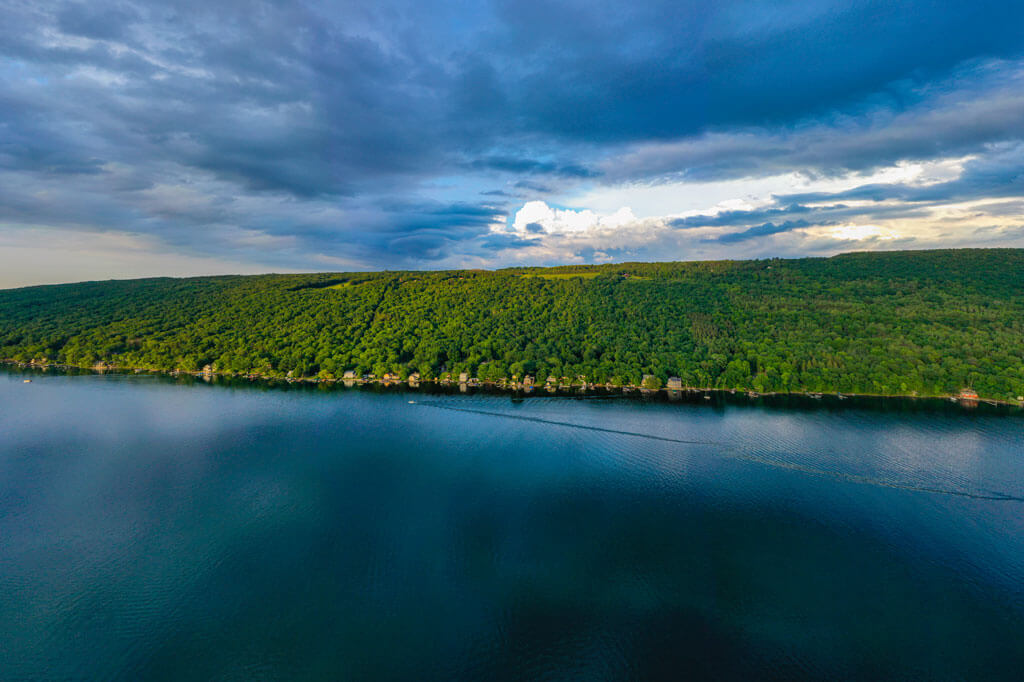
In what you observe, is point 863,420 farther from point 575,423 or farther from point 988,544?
point 575,423

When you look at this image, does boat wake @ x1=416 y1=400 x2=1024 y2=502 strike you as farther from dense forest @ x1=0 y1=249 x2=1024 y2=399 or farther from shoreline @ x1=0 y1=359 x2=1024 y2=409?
dense forest @ x1=0 y1=249 x2=1024 y2=399

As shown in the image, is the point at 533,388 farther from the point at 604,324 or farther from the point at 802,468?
the point at 802,468

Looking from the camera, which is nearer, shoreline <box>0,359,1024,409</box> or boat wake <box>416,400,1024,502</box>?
boat wake <box>416,400,1024,502</box>

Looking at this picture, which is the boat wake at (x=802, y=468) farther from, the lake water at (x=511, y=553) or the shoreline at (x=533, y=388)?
the shoreline at (x=533, y=388)

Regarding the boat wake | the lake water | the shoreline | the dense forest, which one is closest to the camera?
the lake water

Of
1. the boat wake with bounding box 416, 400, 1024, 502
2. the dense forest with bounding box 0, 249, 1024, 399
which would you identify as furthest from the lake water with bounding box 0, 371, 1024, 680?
the dense forest with bounding box 0, 249, 1024, 399
